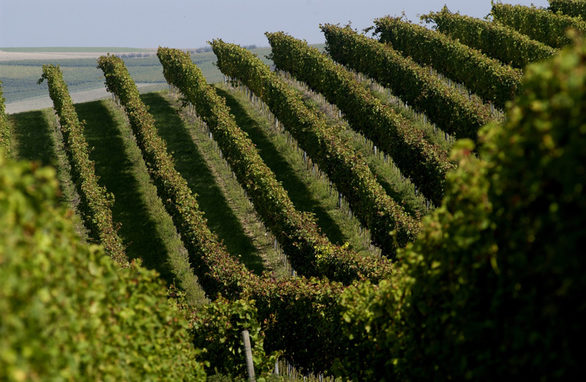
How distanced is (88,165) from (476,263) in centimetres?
3843

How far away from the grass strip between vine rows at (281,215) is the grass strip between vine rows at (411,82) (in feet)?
35.3

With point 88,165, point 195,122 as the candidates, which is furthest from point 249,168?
point 195,122

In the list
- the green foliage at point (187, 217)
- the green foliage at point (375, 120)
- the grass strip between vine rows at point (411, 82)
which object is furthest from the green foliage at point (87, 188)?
the grass strip between vine rows at point (411, 82)

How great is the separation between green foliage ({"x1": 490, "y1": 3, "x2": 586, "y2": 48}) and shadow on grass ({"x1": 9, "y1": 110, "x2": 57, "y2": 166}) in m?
48.2

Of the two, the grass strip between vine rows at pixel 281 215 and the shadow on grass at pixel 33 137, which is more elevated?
the shadow on grass at pixel 33 137

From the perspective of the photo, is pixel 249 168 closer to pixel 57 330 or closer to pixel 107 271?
pixel 107 271

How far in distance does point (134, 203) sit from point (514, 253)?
36835mm

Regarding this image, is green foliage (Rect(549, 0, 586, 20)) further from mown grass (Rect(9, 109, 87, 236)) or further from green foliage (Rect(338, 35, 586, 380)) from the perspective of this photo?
green foliage (Rect(338, 35, 586, 380))

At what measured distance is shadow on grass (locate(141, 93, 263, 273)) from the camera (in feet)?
121

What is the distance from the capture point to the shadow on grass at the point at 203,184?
3677 cm

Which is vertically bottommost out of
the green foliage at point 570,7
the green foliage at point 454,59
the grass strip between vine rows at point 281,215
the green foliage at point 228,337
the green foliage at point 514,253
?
the green foliage at point 514,253

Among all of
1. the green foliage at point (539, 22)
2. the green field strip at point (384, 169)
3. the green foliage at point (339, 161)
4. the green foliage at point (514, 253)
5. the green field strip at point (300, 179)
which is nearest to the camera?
the green foliage at point (514, 253)

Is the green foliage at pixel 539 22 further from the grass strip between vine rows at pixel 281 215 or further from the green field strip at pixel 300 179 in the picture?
the grass strip between vine rows at pixel 281 215

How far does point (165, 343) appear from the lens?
12.4m
